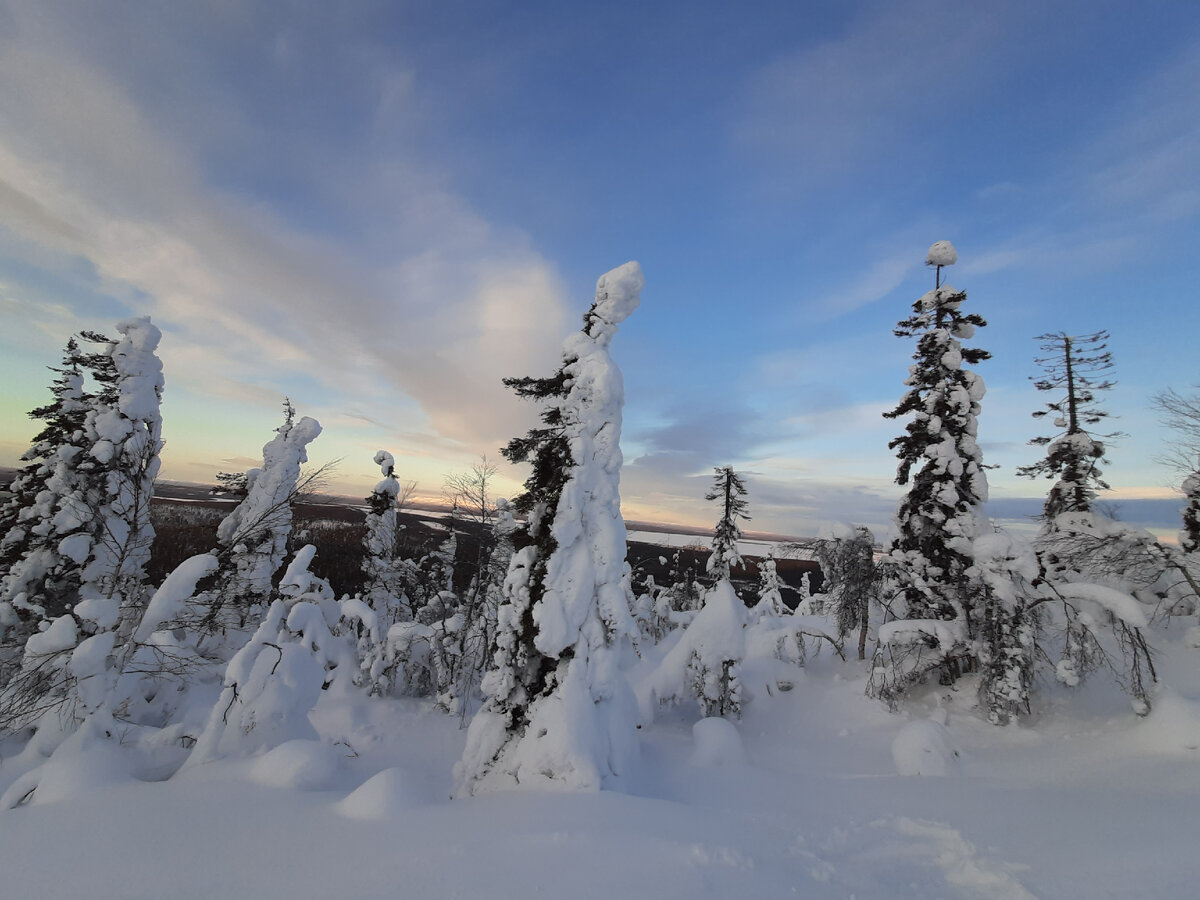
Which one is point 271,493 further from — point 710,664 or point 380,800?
point 380,800

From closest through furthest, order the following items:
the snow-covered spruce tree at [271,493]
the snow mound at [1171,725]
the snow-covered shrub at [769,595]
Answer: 1. the snow mound at [1171,725]
2. the snow-covered spruce tree at [271,493]
3. the snow-covered shrub at [769,595]

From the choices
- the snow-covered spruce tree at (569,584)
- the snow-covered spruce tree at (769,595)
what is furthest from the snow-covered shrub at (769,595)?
the snow-covered spruce tree at (569,584)

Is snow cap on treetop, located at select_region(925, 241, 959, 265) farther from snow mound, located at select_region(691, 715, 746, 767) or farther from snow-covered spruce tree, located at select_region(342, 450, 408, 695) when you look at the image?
snow-covered spruce tree, located at select_region(342, 450, 408, 695)

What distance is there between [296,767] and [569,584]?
4182 millimetres

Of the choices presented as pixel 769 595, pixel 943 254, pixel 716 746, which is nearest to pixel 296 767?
pixel 716 746

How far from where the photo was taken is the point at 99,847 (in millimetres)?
4109

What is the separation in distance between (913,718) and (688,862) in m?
11.6

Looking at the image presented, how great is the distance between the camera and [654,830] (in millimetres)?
4879

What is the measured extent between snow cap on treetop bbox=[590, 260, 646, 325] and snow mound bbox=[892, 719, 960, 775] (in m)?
9.99

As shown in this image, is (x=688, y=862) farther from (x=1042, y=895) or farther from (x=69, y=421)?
(x=69, y=421)

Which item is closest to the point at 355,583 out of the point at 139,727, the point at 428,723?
the point at 428,723

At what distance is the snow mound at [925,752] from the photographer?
9.30 metres

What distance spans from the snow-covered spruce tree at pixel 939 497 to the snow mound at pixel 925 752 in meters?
3.01

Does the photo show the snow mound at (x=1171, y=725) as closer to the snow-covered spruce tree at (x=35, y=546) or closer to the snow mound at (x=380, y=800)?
the snow mound at (x=380, y=800)
